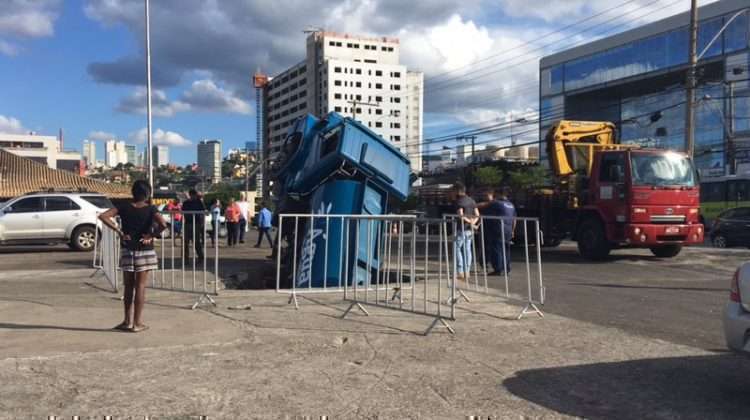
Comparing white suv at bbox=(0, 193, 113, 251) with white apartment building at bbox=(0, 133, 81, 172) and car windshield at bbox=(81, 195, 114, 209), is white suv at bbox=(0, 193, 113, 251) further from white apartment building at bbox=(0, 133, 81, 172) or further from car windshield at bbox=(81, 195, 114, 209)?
white apartment building at bbox=(0, 133, 81, 172)

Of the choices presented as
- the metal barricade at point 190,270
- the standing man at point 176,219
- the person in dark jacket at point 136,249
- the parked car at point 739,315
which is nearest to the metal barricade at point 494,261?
the parked car at point 739,315

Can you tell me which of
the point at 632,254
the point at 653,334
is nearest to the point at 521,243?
the point at 632,254

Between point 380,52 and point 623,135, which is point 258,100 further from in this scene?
point 623,135

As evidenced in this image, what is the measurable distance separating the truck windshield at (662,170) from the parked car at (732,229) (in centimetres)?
871

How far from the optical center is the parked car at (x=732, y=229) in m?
21.3

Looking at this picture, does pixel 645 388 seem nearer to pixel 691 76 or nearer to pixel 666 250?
pixel 666 250

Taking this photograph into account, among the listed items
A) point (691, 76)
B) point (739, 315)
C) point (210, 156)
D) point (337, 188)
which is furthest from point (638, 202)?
point (210, 156)

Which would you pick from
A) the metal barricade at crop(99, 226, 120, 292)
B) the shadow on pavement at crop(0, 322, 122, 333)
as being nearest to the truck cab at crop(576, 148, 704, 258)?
the metal barricade at crop(99, 226, 120, 292)

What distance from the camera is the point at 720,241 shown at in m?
22.1

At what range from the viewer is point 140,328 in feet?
21.6

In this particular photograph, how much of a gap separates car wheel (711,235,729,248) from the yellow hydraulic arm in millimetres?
7851

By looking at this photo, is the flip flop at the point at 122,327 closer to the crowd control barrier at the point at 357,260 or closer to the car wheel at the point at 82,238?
the crowd control barrier at the point at 357,260

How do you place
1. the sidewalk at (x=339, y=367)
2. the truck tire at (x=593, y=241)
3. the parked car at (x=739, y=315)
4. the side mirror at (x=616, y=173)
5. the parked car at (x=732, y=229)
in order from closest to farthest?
the sidewalk at (x=339, y=367)
the parked car at (x=739, y=315)
the side mirror at (x=616, y=173)
the truck tire at (x=593, y=241)
the parked car at (x=732, y=229)

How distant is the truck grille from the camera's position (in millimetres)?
13898
